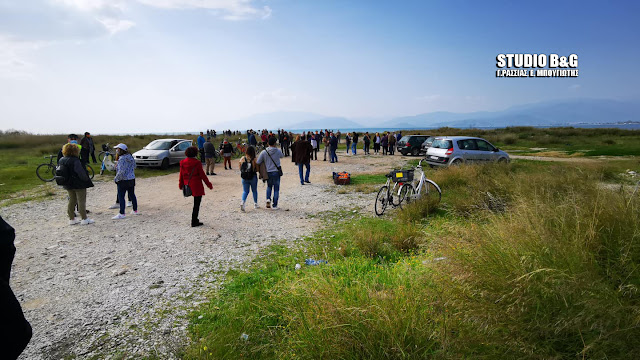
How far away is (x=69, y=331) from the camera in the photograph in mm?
3479

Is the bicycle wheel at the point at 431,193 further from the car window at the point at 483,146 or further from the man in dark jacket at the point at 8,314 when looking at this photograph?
the car window at the point at 483,146

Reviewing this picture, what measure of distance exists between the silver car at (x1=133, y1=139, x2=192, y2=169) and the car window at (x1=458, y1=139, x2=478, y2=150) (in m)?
13.5

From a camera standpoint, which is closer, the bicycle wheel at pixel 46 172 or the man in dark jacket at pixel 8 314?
the man in dark jacket at pixel 8 314

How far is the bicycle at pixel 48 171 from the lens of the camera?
13500 mm

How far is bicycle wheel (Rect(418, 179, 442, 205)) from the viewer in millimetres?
7746

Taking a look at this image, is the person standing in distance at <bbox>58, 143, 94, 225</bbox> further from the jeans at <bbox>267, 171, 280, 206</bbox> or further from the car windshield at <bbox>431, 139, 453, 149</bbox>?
the car windshield at <bbox>431, 139, 453, 149</bbox>

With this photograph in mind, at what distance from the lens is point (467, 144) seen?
14820mm

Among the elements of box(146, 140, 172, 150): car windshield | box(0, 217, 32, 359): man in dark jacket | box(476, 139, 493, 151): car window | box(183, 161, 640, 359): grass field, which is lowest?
box(183, 161, 640, 359): grass field

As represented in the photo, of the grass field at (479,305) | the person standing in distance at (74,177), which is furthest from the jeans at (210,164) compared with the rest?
the grass field at (479,305)

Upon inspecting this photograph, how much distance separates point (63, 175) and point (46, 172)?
31.3 ft

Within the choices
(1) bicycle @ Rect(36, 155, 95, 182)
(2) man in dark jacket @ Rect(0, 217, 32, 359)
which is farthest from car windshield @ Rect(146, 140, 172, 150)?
(2) man in dark jacket @ Rect(0, 217, 32, 359)

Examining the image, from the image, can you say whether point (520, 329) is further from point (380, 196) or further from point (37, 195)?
point (37, 195)

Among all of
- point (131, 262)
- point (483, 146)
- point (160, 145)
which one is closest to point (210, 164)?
point (160, 145)

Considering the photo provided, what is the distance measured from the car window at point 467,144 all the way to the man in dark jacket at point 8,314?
15527mm
